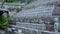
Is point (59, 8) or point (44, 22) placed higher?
point (59, 8)

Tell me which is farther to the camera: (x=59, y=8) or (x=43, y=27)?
(x=43, y=27)

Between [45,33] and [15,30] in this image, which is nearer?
[45,33]

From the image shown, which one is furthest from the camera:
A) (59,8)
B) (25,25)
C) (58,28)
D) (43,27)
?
(25,25)

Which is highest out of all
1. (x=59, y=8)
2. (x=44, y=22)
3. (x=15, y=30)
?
(x=59, y=8)

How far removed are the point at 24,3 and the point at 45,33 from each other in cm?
979

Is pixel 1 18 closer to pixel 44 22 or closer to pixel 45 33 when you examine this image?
pixel 44 22

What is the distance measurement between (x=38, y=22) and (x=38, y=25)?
416mm

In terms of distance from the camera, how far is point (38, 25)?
7.41 metres

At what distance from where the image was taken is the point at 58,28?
5.79m

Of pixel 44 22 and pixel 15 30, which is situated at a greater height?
pixel 44 22

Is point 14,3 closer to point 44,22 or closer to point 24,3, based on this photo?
point 24,3

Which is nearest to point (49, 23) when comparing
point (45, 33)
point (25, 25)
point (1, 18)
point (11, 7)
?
point (45, 33)

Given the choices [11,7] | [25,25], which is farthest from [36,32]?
[11,7]

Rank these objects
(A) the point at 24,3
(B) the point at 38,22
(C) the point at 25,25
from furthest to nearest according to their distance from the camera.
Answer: (A) the point at 24,3
(C) the point at 25,25
(B) the point at 38,22
